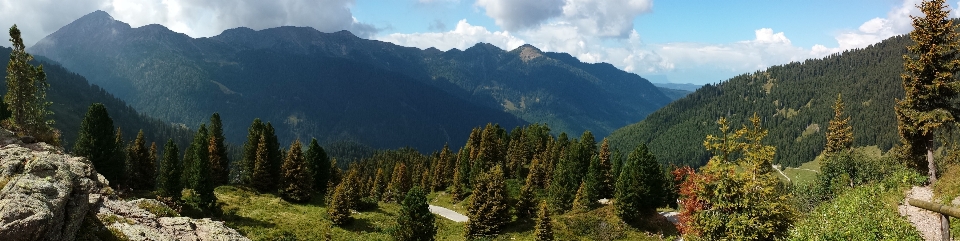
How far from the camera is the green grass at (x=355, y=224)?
51062mm

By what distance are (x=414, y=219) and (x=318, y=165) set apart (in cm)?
4960

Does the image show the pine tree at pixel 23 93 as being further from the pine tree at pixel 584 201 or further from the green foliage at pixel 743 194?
the pine tree at pixel 584 201

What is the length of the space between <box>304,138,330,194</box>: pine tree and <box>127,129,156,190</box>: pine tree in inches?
1024

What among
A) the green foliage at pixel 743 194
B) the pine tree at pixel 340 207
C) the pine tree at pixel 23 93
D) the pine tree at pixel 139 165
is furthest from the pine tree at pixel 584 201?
the pine tree at pixel 139 165

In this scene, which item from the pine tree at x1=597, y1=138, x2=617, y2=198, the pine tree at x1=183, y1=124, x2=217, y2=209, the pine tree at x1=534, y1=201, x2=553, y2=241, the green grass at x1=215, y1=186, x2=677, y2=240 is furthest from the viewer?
the pine tree at x1=597, y1=138, x2=617, y2=198

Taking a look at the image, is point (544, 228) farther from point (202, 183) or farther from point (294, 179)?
point (202, 183)

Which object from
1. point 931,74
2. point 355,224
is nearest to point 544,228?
point 355,224

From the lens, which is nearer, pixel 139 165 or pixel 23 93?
pixel 23 93

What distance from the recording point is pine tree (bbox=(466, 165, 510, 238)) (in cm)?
5819

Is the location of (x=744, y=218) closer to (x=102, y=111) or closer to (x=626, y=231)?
(x=626, y=231)

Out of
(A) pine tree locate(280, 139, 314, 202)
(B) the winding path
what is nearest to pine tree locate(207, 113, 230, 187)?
(A) pine tree locate(280, 139, 314, 202)

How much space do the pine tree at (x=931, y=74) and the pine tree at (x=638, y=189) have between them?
1192 inches

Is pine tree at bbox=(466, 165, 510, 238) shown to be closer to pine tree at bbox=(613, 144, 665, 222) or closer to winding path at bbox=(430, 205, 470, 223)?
winding path at bbox=(430, 205, 470, 223)

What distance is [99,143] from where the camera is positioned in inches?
2490
